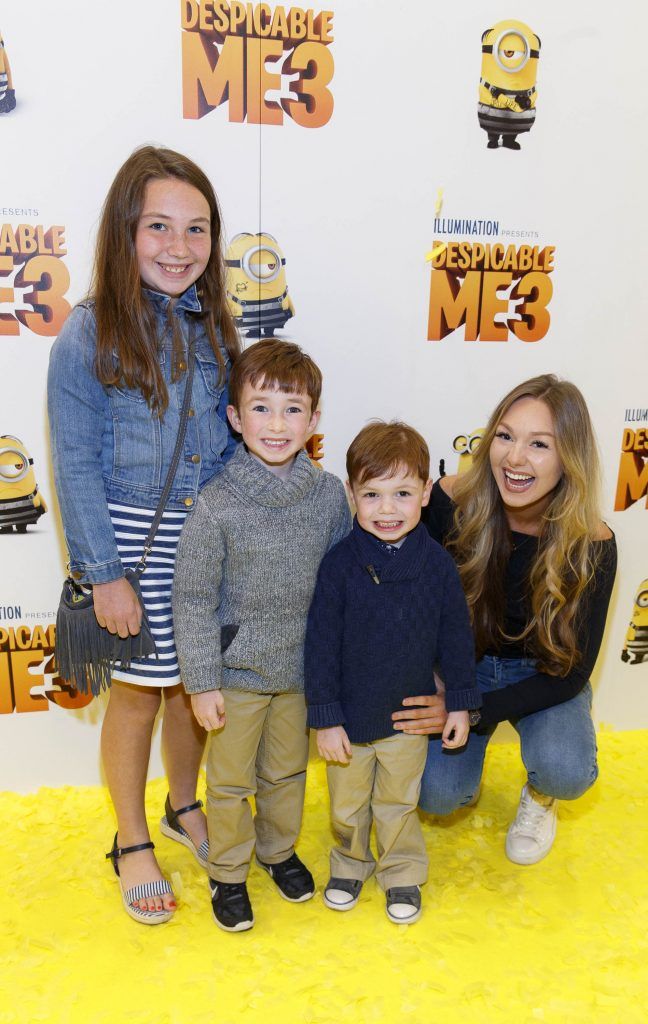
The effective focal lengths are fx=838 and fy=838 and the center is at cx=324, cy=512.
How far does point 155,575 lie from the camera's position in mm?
1615

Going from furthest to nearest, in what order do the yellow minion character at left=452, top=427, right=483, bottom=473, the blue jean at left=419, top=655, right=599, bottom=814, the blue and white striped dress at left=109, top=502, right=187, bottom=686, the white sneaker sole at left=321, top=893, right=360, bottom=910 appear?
the yellow minion character at left=452, top=427, right=483, bottom=473, the blue jean at left=419, top=655, right=599, bottom=814, the white sneaker sole at left=321, top=893, right=360, bottom=910, the blue and white striped dress at left=109, top=502, right=187, bottom=686

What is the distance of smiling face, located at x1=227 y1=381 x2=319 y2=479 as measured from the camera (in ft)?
5.10

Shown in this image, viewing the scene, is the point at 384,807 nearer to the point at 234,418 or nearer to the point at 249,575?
the point at 249,575

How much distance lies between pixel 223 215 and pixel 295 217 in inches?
6.5

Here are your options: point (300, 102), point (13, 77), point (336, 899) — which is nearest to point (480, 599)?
point (336, 899)

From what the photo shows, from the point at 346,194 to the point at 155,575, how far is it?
987mm

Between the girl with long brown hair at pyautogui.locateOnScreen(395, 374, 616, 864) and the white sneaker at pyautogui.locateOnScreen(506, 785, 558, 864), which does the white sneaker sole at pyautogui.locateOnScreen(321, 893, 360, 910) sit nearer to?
the girl with long brown hair at pyautogui.locateOnScreen(395, 374, 616, 864)

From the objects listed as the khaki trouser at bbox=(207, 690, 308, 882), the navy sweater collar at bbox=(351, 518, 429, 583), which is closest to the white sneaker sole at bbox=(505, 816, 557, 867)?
the khaki trouser at bbox=(207, 690, 308, 882)

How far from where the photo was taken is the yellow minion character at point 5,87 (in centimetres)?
173

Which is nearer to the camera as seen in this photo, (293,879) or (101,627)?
(101,627)

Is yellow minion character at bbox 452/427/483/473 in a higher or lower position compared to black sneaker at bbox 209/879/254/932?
higher

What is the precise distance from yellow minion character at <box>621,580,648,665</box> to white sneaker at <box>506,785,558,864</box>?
24.2 inches

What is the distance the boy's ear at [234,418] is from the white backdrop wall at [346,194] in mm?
453

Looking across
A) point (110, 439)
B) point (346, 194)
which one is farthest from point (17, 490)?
point (346, 194)
